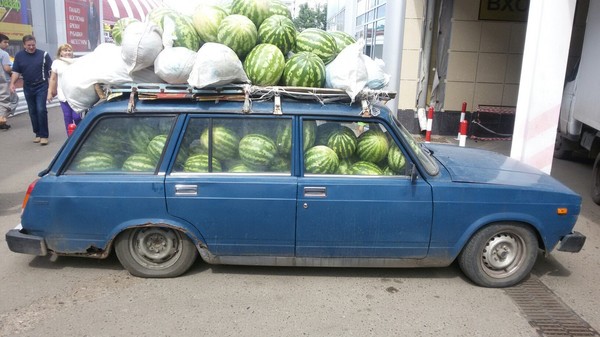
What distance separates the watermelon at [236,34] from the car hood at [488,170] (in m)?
2.03

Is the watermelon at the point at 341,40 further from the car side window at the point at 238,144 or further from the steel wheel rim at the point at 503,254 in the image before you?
the steel wheel rim at the point at 503,254

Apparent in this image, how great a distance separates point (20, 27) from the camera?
12438mm

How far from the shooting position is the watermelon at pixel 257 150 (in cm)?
388

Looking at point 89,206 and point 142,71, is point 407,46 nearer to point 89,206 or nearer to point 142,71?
point 142,71

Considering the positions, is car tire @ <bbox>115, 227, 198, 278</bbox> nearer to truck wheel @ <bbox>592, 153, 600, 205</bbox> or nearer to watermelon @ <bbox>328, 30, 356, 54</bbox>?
watermelon @ <bbox>328, 30, 356, 54</bbox>

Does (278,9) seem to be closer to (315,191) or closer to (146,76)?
(146,76)

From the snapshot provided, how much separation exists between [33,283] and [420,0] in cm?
973

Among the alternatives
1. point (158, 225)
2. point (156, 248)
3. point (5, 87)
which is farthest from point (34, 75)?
point (158, 225)

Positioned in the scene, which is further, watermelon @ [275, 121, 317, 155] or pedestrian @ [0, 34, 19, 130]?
pedestrian @ [0, 34, 19, 130]

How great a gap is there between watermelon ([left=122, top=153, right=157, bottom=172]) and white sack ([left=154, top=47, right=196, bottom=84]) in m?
0.65

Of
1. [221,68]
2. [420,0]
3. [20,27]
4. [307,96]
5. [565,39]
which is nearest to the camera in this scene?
[221,68]

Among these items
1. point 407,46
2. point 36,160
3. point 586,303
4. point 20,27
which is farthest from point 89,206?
point 20,27

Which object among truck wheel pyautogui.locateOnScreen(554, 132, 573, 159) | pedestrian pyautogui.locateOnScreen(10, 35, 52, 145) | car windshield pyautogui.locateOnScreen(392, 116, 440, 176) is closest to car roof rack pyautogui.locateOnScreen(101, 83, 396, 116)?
car windshield pyautogui.locateOnScreen(392, 116, 440, 176)

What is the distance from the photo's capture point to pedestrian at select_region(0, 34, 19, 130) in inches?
411
